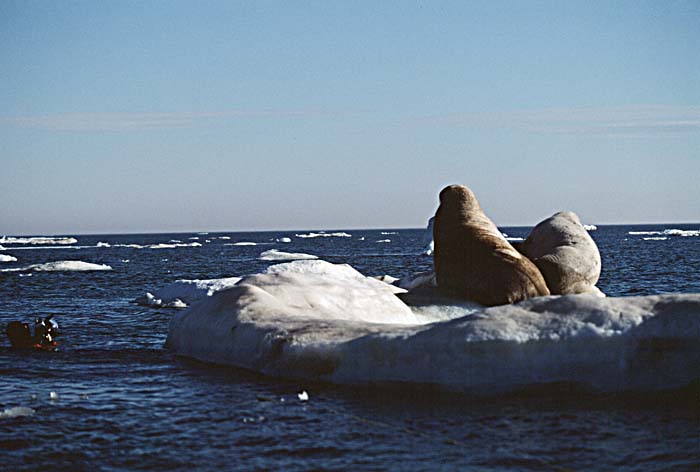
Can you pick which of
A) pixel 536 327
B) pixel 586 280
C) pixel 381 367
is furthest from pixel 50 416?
pixel 586 280

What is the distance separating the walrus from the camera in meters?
15.7

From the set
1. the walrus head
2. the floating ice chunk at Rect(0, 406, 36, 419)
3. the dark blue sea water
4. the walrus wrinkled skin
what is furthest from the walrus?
the floating ice chunk at Rect(0, 406, 36, 419)

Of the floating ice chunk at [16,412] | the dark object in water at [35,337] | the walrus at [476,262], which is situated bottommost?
the floating ice chunk at [16,412]

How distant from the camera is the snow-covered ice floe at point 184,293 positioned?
22.4 metres

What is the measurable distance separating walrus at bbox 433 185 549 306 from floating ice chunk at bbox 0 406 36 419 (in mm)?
8630

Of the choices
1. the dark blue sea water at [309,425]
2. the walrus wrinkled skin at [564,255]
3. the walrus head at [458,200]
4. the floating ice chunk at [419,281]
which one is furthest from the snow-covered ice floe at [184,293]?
the dark blue sea water at [309,425]

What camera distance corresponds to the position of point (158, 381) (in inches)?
421

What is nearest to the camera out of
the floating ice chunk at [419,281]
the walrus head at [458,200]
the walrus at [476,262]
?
the walrus at [476,262]

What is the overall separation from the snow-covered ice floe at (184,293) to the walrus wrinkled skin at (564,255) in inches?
307

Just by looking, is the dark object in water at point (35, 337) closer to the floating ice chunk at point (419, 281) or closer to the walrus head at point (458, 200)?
the floating ice chunk at point (419, 281)

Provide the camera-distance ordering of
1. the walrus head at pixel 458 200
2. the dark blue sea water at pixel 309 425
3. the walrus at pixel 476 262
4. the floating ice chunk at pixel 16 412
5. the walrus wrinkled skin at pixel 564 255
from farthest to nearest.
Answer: the walrus head at pixel 458 200, the walrus wrinkled skin at pixel 564 255, the walrus at pixel 476 262, the floating ice chunk at pixel 16 412, the dark blue sea water at pixel 309 425

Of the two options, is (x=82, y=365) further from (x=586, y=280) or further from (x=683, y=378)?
(x=586, y=280)

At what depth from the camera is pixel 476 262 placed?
1598 cm

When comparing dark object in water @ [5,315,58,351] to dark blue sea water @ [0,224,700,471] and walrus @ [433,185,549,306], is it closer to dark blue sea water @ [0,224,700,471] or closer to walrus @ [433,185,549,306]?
dark blue sea water @ [0,224,700,471]
